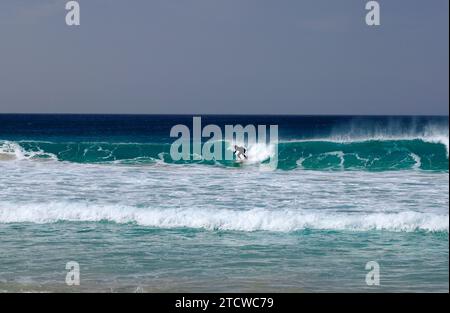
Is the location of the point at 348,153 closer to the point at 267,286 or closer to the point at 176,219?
the point at 176,219

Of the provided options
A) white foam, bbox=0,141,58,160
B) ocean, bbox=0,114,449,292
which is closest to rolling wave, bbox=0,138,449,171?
white foam, bbox=0,141,58,160

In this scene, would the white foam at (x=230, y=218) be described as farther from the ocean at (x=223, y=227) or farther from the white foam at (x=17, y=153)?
the white foam at (x=17, y=153)

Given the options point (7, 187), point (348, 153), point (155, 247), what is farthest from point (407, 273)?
point (348, 153)

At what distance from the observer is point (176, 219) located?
11945 millimetres

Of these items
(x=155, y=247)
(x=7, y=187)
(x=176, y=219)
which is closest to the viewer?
(x=155, y=247)

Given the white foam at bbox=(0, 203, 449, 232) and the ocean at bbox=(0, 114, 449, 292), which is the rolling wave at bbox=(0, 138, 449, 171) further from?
the white foam at bbox=(0, 203, 449, 232)

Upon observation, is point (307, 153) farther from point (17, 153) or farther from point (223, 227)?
point (223, 227)

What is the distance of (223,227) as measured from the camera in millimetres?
11555

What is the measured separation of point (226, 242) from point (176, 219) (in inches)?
77.8

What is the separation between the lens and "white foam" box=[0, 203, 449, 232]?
11.5 m

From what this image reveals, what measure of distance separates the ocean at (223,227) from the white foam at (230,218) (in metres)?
0.02

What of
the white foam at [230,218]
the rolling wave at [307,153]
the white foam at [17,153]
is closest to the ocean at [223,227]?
the white foam at [230,218]

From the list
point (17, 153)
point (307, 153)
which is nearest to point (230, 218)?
point (307, 153)
